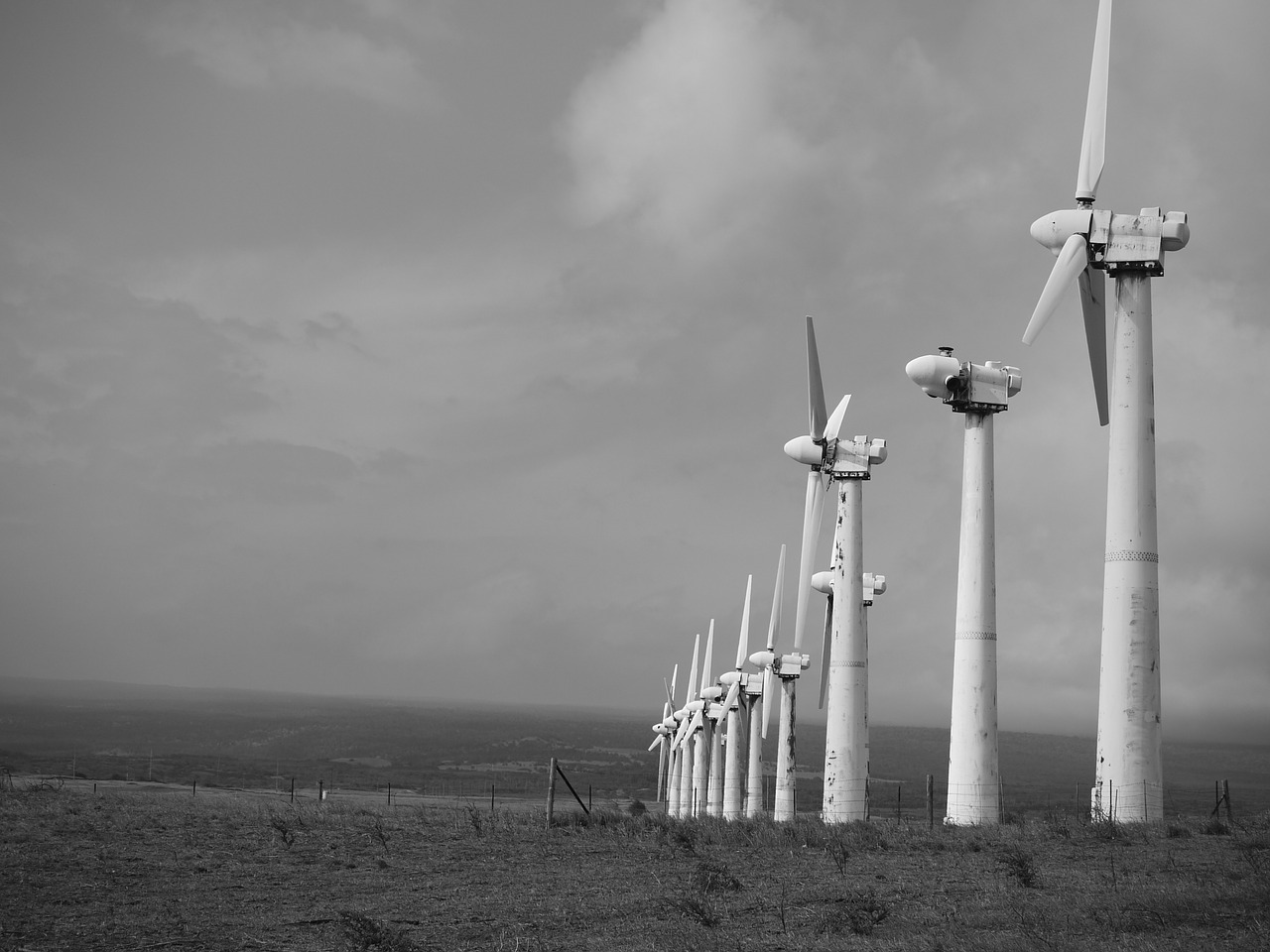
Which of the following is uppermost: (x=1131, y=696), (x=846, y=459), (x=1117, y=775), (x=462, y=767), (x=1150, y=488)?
(x=846, y=459)

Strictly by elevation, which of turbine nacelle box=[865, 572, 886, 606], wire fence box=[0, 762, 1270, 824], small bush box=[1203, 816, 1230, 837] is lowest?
wire fence box=[0, 762, 1270, 824]

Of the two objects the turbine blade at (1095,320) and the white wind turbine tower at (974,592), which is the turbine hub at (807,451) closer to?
the white wind turbine tower at (974,592)

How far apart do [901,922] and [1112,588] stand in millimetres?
11500

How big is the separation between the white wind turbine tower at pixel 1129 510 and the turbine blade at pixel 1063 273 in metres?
0.02

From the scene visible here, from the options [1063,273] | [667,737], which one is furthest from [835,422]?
[667,737]

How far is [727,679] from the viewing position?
6444cm

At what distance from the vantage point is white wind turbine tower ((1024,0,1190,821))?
25625mm

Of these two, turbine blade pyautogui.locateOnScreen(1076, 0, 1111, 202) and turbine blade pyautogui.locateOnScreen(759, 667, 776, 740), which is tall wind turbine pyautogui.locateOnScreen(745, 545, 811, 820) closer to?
turbine blade pyautogui.locateOnScreen(759, 667, 776, 740)

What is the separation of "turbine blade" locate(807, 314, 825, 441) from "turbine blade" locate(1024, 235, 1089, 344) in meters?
9.96

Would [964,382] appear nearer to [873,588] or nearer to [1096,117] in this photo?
[1096,117]

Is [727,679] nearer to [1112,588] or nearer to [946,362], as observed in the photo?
[946,362]

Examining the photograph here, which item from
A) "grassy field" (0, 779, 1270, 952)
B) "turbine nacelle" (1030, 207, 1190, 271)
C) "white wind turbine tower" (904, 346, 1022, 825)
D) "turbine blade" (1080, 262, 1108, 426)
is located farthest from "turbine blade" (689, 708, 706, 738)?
"turbine nacelle" (1030, 207, 1190, 271)

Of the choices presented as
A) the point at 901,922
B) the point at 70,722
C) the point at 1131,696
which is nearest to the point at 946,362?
the point at 1131,696

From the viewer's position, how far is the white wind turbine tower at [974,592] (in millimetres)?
30562
